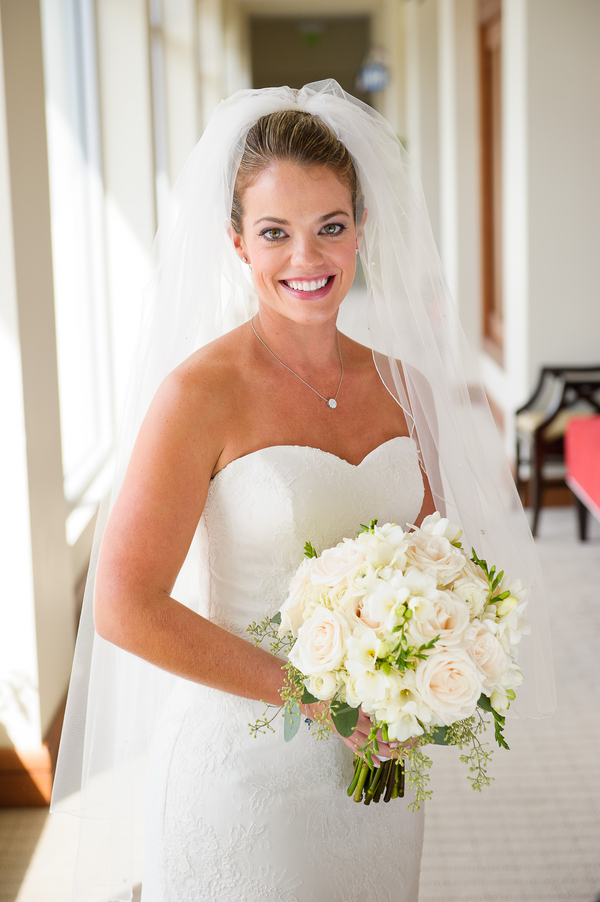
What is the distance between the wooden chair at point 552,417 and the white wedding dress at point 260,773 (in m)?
3.73

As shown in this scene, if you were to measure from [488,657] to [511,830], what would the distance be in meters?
1.73

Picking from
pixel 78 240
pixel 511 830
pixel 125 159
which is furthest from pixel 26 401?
pixel 125 159

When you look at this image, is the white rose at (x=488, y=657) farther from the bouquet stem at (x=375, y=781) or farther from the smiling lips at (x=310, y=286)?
the smiling lips at (x=310, y=286)

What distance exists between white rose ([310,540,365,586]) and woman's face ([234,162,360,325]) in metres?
0.44

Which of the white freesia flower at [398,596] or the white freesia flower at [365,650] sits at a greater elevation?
the white freesia flower at [398,596]

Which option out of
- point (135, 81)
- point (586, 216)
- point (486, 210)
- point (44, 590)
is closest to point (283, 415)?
point (44, 590)

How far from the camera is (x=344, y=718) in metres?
1.23

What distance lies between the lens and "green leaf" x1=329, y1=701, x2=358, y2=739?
1223mm

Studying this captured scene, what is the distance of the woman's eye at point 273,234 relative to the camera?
1.45 metres

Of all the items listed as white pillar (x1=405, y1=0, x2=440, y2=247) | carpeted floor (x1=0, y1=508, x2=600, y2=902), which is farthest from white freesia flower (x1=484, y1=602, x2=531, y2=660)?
white pillar (x1=405, y1=0, x2=440, y2=247)

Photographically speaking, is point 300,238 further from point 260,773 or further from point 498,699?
point 260,773

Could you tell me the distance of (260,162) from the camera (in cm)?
145

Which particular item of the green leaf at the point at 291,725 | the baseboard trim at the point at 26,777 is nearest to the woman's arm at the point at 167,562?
the green leaf at the point at 291,725

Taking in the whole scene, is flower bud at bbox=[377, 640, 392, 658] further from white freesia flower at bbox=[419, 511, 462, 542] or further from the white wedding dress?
the white wedding dress
